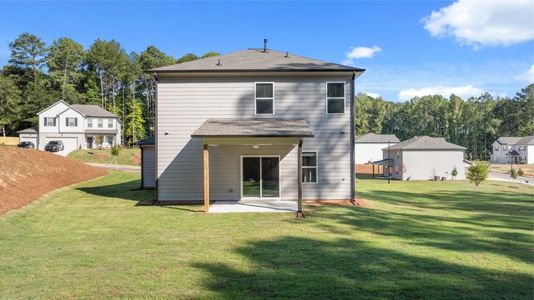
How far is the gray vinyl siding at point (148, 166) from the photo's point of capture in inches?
783

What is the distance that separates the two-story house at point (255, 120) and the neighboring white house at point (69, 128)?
35645 millimetres

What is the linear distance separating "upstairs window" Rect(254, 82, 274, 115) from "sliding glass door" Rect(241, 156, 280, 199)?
191cm

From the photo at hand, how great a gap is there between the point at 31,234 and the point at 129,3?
9.95 m

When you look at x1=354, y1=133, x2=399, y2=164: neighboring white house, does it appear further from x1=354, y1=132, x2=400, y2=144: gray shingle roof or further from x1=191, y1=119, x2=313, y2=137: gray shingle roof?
x1=191, y1=119, x2=313, y2=137: gray shingle roof

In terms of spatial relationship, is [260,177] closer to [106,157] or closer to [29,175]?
[29,175]

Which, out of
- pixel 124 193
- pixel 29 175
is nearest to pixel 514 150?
pixel 124 193

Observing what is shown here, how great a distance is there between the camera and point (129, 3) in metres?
15.2

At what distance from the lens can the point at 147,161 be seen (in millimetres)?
20094

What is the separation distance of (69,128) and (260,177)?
40054 millimetres

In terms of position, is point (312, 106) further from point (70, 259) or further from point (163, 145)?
point (70, 259)

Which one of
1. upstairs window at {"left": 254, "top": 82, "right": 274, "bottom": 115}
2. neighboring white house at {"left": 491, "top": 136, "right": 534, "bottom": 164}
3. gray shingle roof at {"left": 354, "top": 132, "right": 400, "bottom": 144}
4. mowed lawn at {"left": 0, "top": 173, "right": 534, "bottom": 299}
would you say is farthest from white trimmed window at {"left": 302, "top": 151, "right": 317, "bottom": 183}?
neighboring white house at {"left": 491, "top": 136, "right": 534, "bottom": 164}

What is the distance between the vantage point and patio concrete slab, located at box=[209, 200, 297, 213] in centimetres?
1298

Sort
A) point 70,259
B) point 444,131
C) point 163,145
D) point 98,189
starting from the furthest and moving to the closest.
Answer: point 444,131, point 98,189, point 163,145, point 70,259

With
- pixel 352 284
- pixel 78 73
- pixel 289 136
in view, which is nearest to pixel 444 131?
pixel 78 73
